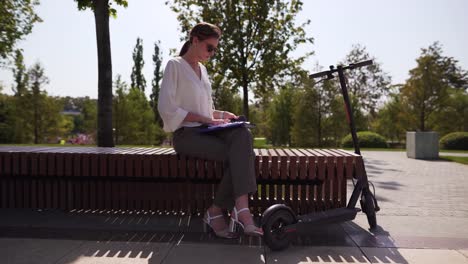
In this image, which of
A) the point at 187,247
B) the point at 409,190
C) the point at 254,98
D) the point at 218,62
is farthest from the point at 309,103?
the point at 187,247

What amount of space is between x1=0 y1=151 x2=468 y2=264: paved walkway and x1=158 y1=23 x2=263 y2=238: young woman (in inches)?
12.6

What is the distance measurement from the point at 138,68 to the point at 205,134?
44098mm

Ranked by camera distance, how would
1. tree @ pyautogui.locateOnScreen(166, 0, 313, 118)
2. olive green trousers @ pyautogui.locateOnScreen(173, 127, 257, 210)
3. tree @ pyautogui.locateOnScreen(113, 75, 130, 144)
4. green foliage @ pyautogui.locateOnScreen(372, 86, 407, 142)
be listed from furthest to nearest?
green foliage @ pyautogui.locateOnScreen(372, 86, 407, 142), tree @ pyautogui.locateOnScreen(113, 75, 130, 144), tree @ pyautogui.locateOnScreen(166, 0, 313, 118), olive green trousers @ pyautogui.locateOnScreen(173, 127, 257, 210)

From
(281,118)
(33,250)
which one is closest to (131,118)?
(281,118)

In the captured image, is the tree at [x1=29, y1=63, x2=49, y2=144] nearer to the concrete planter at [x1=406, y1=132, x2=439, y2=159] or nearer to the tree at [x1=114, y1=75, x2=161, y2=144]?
the tree at [x1=114, y1=75, x2=161, y2=144]

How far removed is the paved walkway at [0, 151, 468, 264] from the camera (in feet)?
9.75

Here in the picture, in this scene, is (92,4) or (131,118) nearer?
(92,4)

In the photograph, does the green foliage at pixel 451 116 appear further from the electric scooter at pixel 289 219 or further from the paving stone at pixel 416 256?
the paving stone at pixel 416 256

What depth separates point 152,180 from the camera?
417 cm

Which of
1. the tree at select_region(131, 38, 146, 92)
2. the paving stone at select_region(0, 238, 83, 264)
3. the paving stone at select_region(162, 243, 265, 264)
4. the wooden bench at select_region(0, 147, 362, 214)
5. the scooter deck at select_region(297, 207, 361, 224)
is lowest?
the paving stone at select_region(162, 243, 265, 264)

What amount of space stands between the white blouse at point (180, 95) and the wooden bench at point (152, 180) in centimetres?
64

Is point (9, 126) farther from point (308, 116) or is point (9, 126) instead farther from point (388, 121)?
point (388, 121)

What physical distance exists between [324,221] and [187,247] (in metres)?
1.22

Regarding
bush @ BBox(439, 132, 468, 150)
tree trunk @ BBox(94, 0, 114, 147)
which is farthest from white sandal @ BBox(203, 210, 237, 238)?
bush @ BBox(439, 132, 468, 150)
